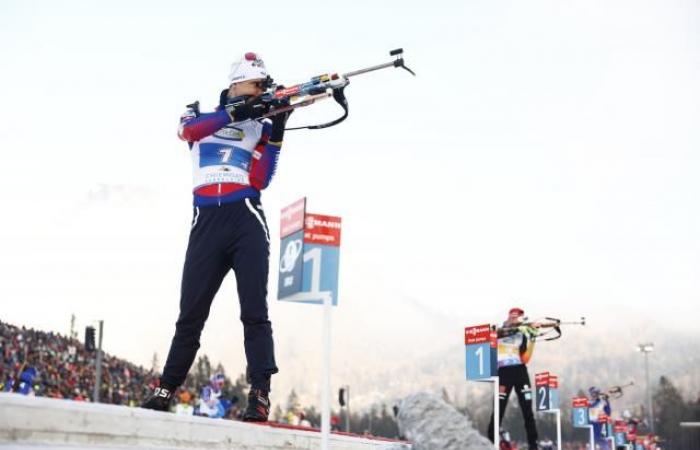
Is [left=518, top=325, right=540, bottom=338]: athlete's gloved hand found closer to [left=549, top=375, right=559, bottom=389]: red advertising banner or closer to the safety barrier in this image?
[left=549, top=375, right=559, bottom=389]: red advertising banner

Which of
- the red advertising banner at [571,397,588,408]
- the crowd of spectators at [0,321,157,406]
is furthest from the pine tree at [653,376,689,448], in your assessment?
the red advertising banner at [571,397,588,408]

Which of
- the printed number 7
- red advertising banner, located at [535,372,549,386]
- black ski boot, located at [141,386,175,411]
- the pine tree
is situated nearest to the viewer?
black ski boot, located at [141,386,175,411]

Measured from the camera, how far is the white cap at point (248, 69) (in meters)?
6.80

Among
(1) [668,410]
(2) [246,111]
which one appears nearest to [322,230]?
(2) [246,111]

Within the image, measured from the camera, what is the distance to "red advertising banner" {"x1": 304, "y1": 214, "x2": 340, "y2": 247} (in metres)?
5.79

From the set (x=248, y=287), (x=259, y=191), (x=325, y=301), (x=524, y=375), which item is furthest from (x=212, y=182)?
(x=524, y=375)

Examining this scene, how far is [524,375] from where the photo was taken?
526 inches

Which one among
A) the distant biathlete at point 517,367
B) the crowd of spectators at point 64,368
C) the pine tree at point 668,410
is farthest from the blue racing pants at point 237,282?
the pine tree at point 668,410

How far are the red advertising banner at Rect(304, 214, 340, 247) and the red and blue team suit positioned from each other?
2.47ft

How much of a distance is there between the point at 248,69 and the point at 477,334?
6150 millimetres

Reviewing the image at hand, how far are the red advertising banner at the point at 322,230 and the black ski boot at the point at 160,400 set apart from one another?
157 centimetres

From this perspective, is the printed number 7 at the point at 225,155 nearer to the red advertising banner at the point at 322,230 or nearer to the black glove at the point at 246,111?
the black glove at the point at 246,111

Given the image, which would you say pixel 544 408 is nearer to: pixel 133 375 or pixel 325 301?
pixel 325 301

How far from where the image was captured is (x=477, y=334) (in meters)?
11.7
